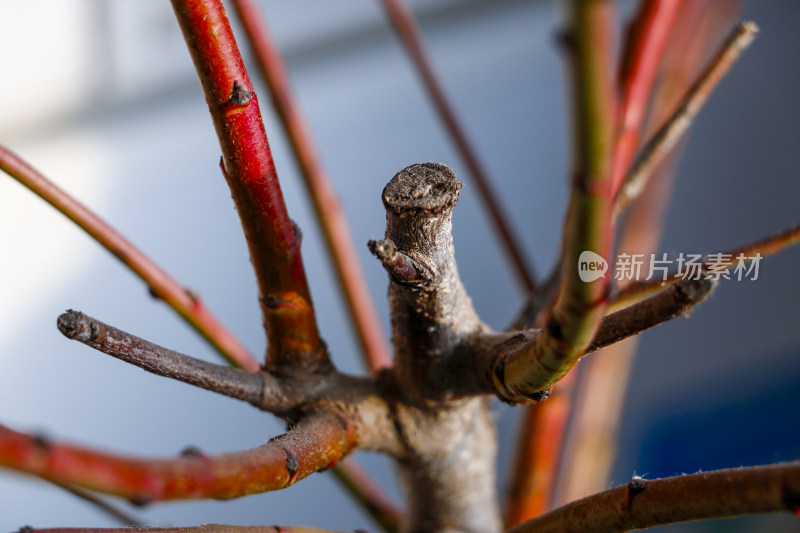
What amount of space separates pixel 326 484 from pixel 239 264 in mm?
235

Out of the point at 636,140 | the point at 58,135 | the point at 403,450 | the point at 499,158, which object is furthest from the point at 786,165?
the point at 58,135

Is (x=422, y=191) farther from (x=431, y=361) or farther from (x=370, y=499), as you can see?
(x=370, y=499)

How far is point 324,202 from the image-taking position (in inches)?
12.4

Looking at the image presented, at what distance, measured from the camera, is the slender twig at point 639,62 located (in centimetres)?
26

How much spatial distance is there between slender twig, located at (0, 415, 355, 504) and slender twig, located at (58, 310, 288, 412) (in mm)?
19

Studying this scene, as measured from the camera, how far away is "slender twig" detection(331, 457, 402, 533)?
0.93 ft

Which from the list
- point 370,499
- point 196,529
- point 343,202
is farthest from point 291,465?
point 343,202

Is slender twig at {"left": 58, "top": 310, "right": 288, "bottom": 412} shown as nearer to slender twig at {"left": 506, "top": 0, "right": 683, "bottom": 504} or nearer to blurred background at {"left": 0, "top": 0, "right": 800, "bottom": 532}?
slender twig at {"left": 506, "top": 0, "right": 683, "bottom": 504}

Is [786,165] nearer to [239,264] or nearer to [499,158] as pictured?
[499,158]

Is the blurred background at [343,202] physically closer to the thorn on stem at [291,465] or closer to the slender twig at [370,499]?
the slender twig at [370,499]

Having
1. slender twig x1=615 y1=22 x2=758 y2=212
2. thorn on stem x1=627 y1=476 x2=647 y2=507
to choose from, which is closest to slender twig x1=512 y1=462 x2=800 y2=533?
thorn on stem x1=627 y1=476 x2=647 y2=507

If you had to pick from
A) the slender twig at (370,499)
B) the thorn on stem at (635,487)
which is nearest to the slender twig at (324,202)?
the slender twig at (370,499)

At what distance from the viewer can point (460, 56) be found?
2.50 feet

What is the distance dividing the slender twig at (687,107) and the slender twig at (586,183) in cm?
11
